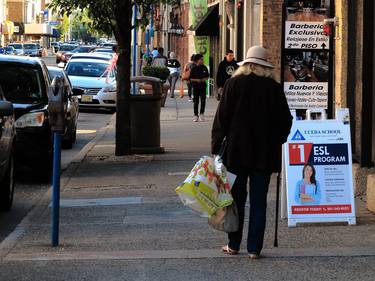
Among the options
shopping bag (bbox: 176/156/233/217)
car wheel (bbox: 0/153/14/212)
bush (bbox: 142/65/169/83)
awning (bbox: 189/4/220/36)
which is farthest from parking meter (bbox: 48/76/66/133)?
awning (bbox: 189/4/220/36)

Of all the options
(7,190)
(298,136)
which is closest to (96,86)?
(7,190)

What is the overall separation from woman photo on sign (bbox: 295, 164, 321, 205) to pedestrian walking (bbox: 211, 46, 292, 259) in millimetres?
1562

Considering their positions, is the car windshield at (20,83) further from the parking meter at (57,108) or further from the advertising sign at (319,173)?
the advertising sign at (319,173)

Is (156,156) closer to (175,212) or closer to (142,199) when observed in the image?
(142,199)

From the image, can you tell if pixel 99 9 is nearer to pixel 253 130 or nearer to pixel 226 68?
pixel 226 68

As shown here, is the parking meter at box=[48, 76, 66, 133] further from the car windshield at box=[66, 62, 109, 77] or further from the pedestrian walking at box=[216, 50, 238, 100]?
the car windshield at box=[66, 62, 109, 77]

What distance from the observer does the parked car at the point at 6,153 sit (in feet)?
36.0

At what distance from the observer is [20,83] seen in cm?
1538

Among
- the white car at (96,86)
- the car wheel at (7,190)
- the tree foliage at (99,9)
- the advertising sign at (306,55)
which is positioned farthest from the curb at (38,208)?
the white car at (96,86)

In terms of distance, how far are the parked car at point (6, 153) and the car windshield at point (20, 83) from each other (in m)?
3.10

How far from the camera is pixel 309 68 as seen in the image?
12547 mm

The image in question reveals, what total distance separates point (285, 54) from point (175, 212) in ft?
8.96

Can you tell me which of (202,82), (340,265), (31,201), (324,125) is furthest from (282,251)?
(202,82)

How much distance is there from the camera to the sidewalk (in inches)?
315
